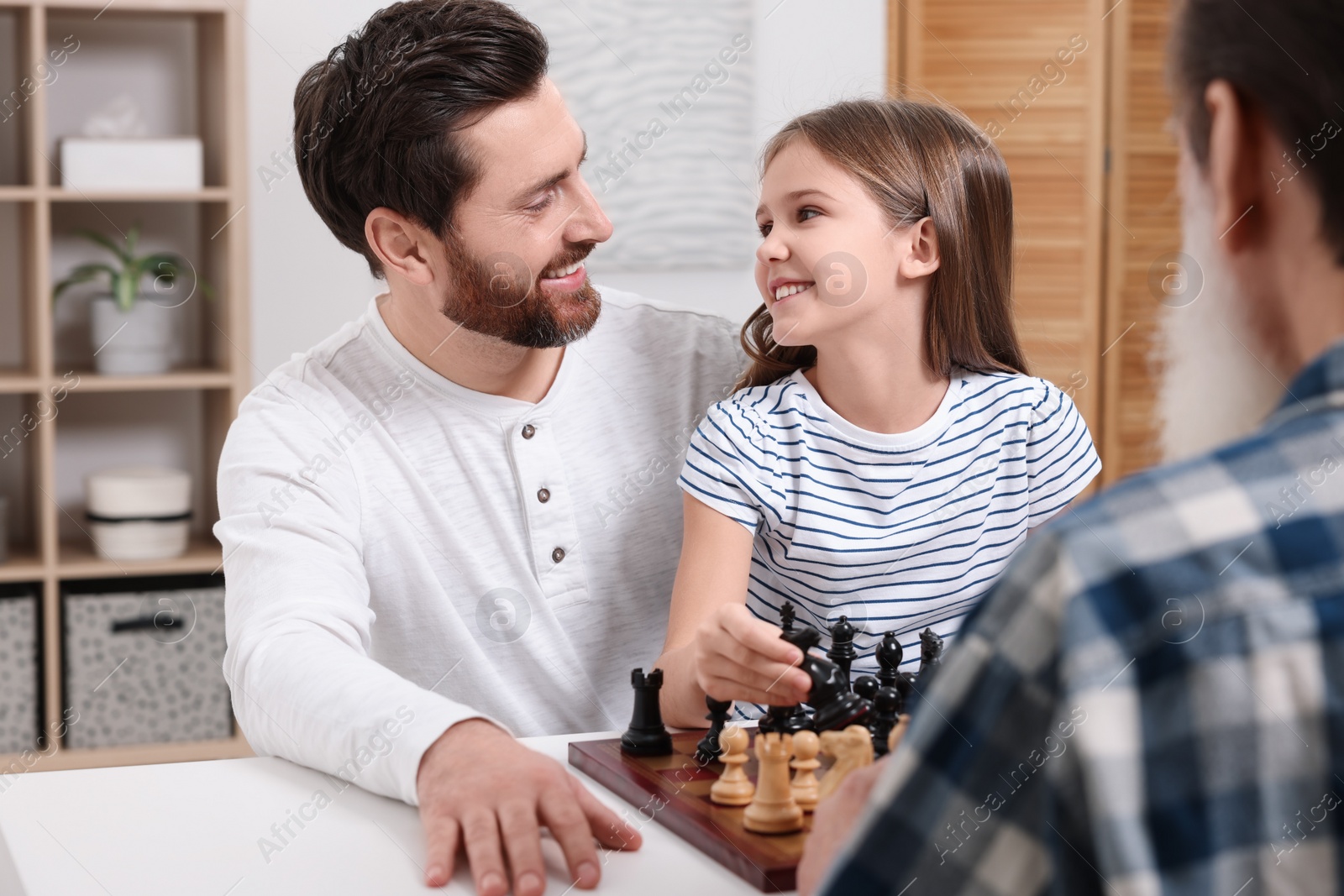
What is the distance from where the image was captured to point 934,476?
61.2 inches

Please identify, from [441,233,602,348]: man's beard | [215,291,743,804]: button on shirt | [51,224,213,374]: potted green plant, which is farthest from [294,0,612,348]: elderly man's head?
[51,224,213,374]: potted green plant

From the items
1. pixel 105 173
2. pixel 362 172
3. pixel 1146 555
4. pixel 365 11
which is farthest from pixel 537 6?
pixel 1146 555

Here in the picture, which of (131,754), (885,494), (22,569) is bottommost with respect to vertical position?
(131,754)

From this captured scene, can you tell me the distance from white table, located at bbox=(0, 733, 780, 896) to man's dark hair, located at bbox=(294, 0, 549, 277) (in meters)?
0.83

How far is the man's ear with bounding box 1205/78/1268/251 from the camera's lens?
61cm

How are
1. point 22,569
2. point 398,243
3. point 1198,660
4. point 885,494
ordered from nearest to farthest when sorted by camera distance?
point 1198,660, point 885,494, point 398,243, point 22,569

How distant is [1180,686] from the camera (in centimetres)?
54

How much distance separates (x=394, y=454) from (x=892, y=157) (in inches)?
27.7

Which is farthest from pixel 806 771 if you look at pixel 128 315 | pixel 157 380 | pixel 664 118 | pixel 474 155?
pixel 664 118

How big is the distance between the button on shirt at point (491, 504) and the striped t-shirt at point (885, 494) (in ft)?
0.64

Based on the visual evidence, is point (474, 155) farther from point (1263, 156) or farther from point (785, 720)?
point (1263, 156)

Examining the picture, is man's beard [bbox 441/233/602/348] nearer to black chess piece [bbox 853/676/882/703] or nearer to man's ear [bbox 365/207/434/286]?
man's ear [bbox 365/207/434/286]

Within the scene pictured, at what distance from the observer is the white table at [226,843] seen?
937 millimetres

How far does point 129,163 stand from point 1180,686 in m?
2.89
